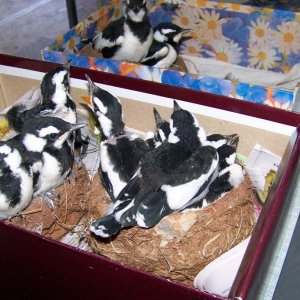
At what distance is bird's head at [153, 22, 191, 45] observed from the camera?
164 cm

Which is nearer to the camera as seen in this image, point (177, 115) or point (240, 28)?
point (177, 115)

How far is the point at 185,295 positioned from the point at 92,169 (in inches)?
23.6

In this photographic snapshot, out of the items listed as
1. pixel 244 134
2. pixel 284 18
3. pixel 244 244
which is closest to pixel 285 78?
pixel 284 18

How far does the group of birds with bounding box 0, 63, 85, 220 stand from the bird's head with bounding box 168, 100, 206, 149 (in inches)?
7.8

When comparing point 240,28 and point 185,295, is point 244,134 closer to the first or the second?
point 185,295

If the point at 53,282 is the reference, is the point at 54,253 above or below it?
above

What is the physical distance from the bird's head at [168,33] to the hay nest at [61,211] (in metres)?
0.76

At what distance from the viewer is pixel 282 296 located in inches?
35.1

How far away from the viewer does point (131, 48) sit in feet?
5.08

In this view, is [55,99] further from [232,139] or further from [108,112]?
[232,139]

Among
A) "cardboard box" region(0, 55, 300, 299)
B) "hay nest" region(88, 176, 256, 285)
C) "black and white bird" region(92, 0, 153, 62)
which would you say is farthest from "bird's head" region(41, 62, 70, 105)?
"black and white bird" region(92, 0, 153, 62)

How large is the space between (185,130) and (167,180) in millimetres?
110

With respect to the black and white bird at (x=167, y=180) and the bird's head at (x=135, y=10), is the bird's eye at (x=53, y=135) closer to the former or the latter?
the black and white bird at (x=167, y=180)

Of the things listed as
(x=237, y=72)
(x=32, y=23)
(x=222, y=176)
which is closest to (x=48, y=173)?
(x=222, y=176)
